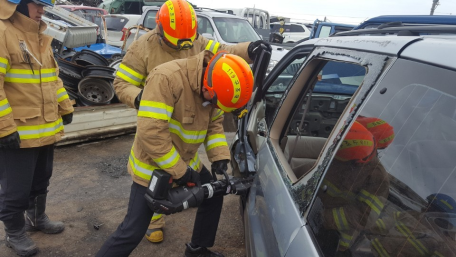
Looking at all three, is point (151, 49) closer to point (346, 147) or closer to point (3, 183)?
point (3, 183)

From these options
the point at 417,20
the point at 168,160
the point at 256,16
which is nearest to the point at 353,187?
the point at 168,160

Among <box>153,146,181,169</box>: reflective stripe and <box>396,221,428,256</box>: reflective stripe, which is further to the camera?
<box>153,146,181,169</box>: reflective stripe

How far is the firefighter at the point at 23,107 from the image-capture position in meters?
2.08

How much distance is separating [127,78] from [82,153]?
203cm

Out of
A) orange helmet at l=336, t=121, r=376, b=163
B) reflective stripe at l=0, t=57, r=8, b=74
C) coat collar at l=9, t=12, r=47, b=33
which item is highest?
orange helmet at l=336, t=121, r=376, b=163

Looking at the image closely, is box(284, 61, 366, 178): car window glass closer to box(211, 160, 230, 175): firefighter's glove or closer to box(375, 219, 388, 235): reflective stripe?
box(211, 160, 230, 175): firefighter's glove

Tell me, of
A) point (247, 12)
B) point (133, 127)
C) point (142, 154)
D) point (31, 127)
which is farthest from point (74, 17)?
point (247, 12)

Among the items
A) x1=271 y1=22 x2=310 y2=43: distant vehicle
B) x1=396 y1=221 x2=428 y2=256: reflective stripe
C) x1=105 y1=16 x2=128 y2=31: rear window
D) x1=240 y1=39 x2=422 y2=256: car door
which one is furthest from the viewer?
x1=271 y1=22 x2=310 y2=43: distant vehicle

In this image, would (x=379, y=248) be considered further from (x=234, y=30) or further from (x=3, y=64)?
(x=234, y=30)

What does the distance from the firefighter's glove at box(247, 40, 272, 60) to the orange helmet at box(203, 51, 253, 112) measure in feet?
2.96

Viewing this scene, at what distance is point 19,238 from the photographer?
248cm

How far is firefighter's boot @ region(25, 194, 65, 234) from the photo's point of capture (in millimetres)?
2691

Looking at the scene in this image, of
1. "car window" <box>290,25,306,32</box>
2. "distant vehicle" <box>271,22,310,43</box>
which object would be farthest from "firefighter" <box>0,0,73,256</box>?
"car window" <box>290,25,306,32</box>

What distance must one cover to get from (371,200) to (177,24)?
1969 mm
